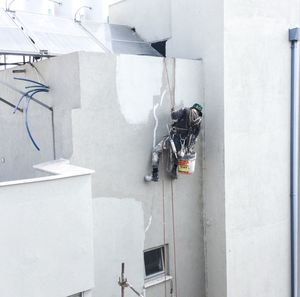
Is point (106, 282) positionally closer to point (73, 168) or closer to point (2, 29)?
point (73, 168)

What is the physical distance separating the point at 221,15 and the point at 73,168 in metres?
3.89

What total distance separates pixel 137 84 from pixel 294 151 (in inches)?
148

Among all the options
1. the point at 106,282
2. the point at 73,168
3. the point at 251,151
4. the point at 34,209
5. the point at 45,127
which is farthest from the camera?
the point at 251,151

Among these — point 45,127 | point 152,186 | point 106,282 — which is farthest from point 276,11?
point 106,282

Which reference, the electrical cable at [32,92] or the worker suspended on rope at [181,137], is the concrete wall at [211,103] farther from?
the electrical cable at [32,92]

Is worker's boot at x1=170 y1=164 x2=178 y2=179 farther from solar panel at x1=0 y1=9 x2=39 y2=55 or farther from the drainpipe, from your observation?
solar panel at x1=0 y1=9 x2=39 y2=55

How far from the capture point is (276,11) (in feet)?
26.3

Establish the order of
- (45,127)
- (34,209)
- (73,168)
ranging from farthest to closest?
(45,127) < (73,168) < (34,209)

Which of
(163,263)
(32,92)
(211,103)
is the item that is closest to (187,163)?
(211,103)

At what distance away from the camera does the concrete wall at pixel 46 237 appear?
4512 mm

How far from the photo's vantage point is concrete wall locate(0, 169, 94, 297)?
178 inches

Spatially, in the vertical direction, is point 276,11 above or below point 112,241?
above

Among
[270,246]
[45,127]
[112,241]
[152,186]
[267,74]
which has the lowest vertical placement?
[270,246]

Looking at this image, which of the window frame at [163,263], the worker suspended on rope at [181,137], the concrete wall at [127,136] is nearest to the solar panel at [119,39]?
the concrete wall at [127,136]
